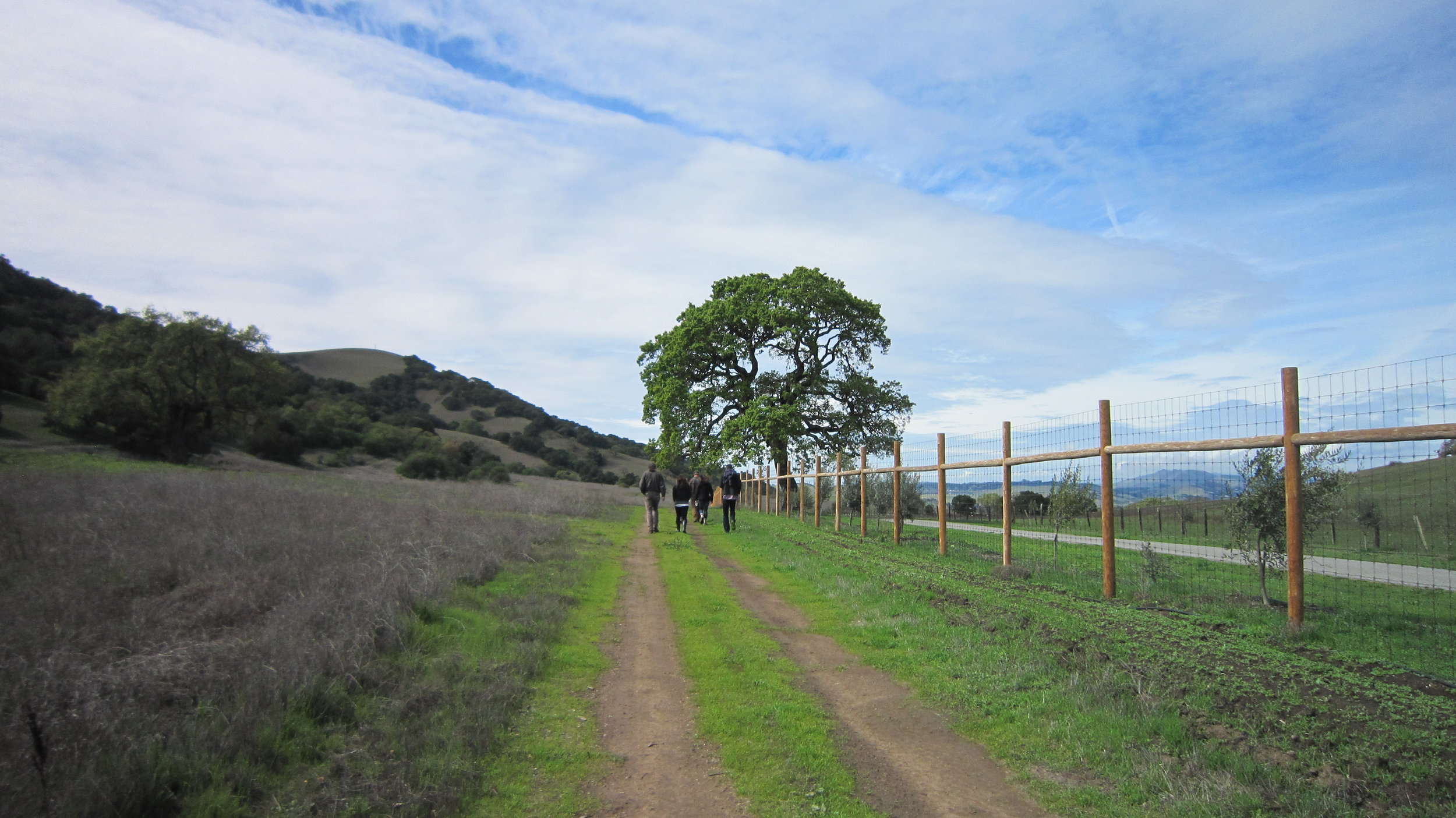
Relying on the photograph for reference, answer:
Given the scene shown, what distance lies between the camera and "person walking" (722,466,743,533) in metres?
21.5

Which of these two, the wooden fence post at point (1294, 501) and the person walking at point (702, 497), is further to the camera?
the person walking at point (702, 497)

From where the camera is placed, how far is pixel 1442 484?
5.95 metres

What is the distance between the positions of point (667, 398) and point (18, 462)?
2022 cm

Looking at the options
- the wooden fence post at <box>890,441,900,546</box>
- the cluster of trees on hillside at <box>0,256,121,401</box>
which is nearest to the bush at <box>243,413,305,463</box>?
the cluster of trees on hillside at <box>0,256,121,401</box>

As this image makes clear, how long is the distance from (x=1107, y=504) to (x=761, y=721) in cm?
576

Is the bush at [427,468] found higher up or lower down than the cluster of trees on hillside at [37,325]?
lower down

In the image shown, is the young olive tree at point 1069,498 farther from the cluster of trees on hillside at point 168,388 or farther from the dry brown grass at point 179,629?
the cluster of trees on hillside at point 168,388

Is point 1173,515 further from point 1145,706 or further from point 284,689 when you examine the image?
point 284,689

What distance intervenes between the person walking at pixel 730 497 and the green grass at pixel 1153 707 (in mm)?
12960

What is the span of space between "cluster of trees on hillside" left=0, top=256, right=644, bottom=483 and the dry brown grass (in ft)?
94.2

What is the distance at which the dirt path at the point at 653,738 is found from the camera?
3.87 m

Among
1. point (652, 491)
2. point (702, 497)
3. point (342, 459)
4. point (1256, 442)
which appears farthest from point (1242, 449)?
point (342, 459)

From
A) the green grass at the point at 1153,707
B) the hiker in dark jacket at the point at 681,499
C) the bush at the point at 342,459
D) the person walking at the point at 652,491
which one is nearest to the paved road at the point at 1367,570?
the green grass at the point at 1153,707

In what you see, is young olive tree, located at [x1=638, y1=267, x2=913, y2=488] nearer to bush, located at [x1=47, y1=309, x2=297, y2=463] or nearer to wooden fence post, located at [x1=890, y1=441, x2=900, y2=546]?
wooden fence post, located at [x1=890, y1=441, x2=900, y2=546]
